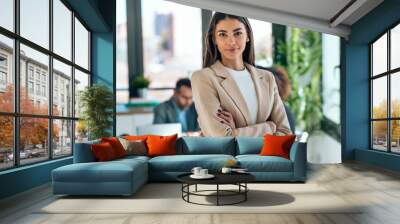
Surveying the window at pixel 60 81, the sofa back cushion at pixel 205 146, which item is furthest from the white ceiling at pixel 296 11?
the sofa back cushion at pixel 205 146

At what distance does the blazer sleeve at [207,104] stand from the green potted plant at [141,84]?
1.07 m

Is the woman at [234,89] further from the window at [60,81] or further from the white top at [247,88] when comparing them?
the window at [60,81]

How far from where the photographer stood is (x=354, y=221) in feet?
12.4

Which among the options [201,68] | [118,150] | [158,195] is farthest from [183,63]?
[158,195]

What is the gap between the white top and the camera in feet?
28.6

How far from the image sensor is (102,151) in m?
5.70

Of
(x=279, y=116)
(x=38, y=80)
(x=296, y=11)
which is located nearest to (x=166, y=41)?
(x=296, y=11)

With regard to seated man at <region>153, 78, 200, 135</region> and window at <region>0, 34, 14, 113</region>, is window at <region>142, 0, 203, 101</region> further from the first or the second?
window at <region>0, 34, 14, 113</region>

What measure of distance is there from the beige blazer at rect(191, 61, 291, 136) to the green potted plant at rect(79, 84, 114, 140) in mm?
1931

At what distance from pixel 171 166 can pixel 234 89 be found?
10.5 feet

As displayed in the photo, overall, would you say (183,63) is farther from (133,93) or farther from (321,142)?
(321,142)

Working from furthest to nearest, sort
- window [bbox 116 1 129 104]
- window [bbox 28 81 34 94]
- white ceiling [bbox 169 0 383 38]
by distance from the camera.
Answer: window [bbox 116 1 129 104] → white ceiling [bbox 169 0 383 38] → window [bbox 28 81 34 94]

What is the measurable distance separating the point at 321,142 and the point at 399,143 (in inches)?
87.7

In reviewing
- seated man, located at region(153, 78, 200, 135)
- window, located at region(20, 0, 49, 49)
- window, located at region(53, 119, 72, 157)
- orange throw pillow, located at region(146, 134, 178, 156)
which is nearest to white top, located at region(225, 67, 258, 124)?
seated man, located at region(153, 78, 200, 135)
